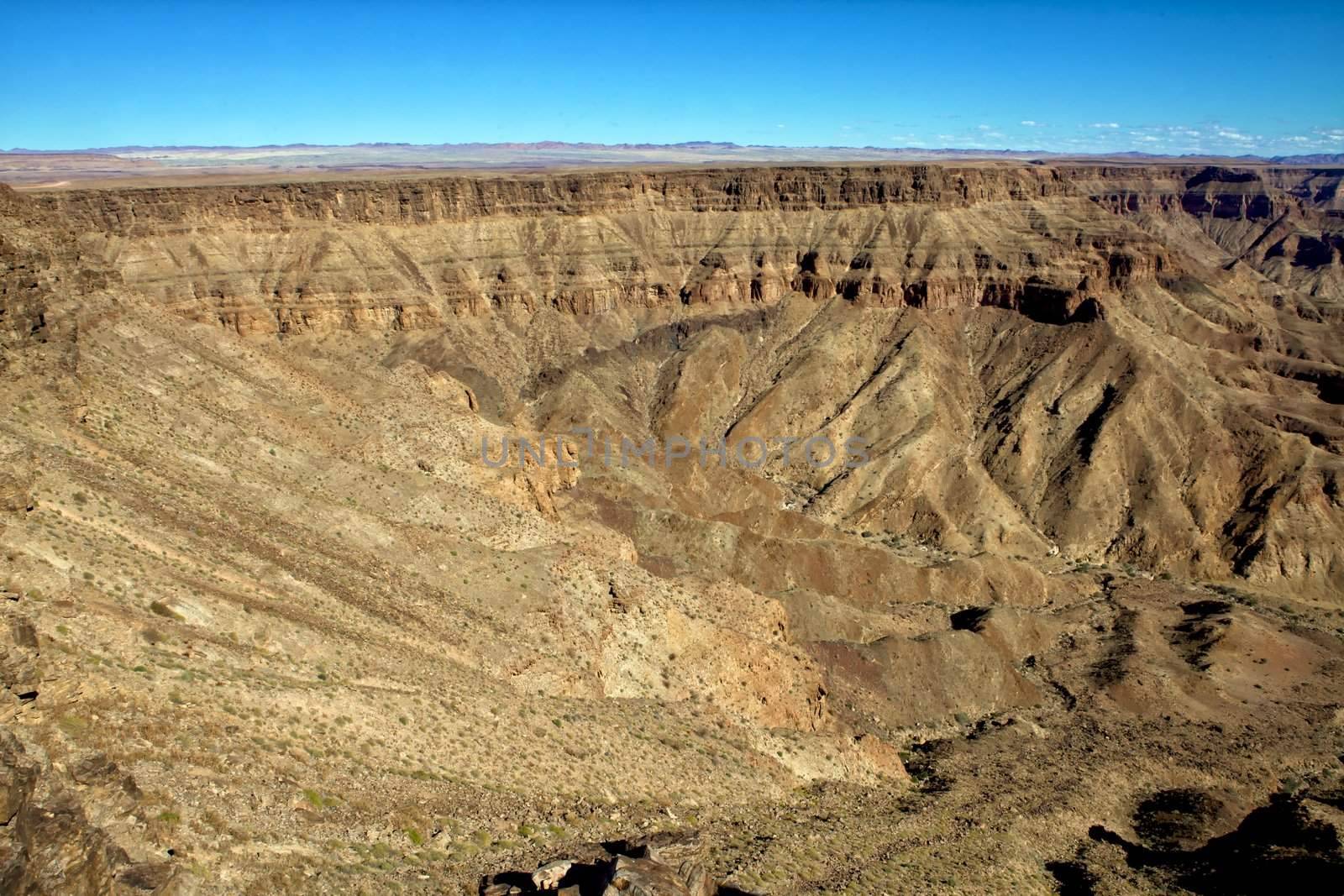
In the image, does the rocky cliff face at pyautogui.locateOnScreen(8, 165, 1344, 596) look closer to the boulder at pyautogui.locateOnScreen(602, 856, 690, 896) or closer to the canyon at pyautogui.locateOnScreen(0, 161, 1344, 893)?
the canyon at pyautogui.locateOnScreen(0, 161, 1344, 893)

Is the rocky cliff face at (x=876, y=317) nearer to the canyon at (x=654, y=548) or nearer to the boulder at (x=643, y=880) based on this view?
the canyon at (x=654, y=548)

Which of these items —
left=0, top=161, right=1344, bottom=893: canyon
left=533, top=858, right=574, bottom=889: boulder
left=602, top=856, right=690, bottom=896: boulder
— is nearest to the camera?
left=602, top=856, right=690, bottom=896: boulder

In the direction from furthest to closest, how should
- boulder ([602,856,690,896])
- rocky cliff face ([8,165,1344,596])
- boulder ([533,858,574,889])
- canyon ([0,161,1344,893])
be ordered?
rocky cliff face ([8,165,1344,596]) → canyon ([0,161,1344,893]) → boulder ([533,858,574,889]) → boulder ([602,856,690,896])

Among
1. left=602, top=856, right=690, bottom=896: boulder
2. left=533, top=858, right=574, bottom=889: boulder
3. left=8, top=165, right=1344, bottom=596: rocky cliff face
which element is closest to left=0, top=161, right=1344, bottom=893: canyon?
left=8, top=165, right=1344, bottom=596: rocky cliff face

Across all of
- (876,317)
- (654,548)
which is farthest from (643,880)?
(876,317)

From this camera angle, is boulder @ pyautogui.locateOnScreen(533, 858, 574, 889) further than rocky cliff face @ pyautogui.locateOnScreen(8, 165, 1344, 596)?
No

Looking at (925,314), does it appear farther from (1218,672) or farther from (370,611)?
(370,611)

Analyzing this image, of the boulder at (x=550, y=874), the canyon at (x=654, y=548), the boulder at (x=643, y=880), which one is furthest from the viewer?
the canyon at (x=654, y=548)

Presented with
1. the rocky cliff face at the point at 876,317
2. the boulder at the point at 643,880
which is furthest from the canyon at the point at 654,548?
the boulder at the point at 643,880

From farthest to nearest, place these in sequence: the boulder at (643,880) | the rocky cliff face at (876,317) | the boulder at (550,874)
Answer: the rocky cliff face at (876,317)
the boulder at (550,874)
the boulder at (643,880)
